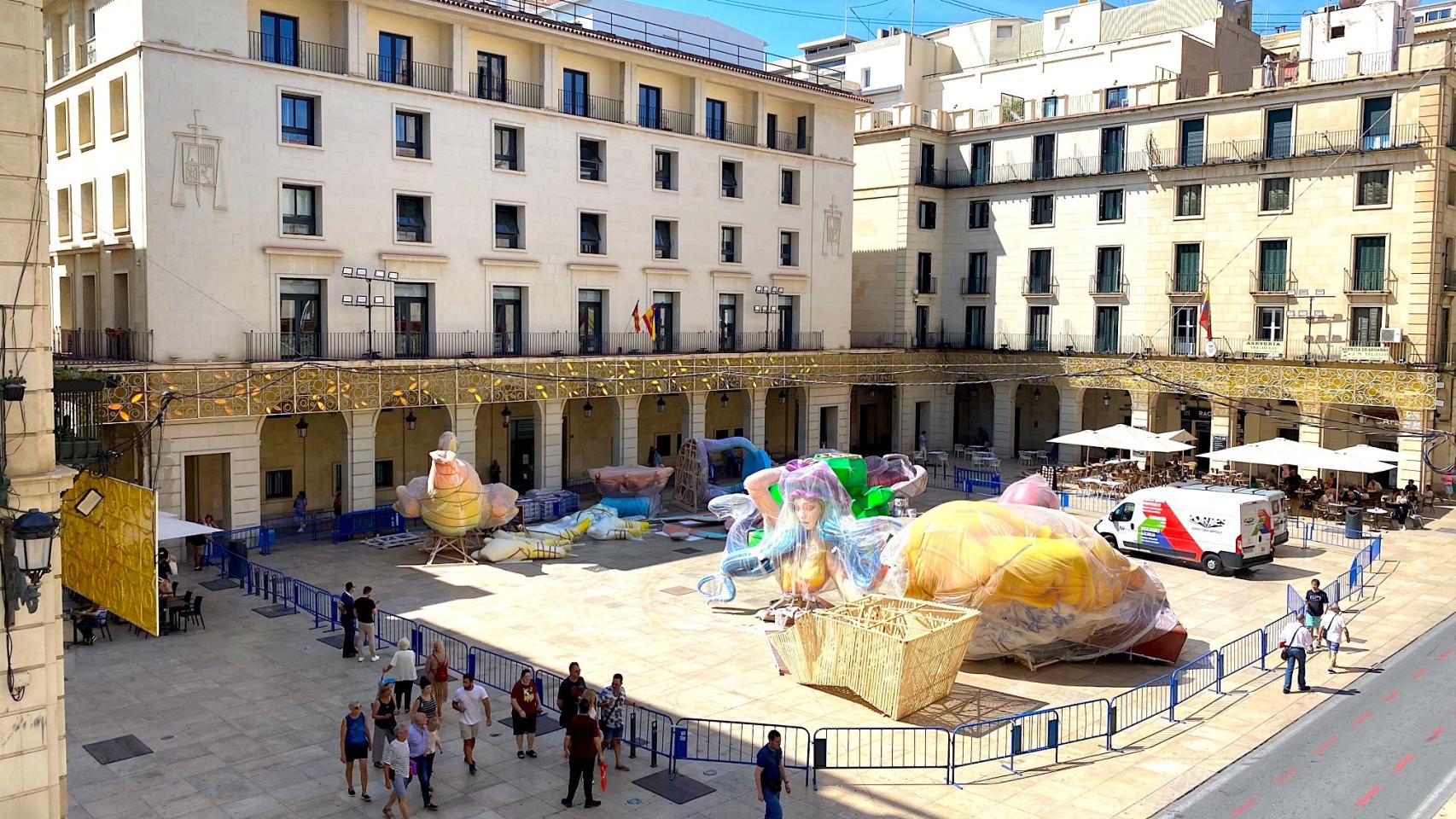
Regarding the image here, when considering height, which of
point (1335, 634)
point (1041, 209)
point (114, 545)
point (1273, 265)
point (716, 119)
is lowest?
point (1335, 634)

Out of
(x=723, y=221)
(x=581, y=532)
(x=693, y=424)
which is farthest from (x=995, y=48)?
(x=581, y=532)

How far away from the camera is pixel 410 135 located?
1519 inches

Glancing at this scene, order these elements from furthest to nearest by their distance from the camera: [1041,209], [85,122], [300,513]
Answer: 1. [1041,209]
2. [300,513]
3. [85,122]

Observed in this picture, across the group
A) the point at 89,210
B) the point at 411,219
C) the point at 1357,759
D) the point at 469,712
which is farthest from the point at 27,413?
the point at 89,210

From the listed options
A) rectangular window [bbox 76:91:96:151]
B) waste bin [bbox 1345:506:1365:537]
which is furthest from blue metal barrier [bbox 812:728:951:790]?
rectangular window [bbox 76:91:96:151]

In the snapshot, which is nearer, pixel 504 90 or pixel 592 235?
pixel 504 90

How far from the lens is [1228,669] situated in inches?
926

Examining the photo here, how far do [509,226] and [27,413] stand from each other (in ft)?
102

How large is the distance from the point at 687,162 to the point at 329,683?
98.9 feet

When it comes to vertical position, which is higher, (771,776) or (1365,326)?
(1365,326)

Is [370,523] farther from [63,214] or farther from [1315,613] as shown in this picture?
[1315,613]

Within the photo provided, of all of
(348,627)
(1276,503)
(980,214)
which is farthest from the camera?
(980,214)

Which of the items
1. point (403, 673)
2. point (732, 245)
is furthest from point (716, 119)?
point (403, 673)

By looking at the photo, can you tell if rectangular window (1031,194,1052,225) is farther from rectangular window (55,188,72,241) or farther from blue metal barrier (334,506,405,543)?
rectangular window (55,188,72,241)
